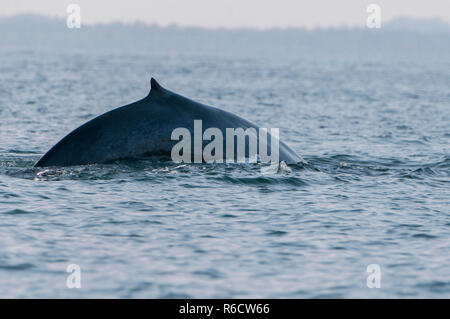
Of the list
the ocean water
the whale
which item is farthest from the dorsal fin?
the ocean water

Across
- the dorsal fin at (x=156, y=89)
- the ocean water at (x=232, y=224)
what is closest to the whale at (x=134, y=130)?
the dorsal fin at (x=156, y=89)

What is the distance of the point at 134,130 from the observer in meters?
13.5

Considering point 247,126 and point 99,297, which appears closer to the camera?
point 99,297

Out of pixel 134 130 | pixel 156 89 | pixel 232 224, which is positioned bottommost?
pixel 232 224

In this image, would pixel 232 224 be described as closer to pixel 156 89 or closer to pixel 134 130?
pixel 134 130

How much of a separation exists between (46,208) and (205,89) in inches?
1250

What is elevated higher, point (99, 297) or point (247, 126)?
point (247, 126)

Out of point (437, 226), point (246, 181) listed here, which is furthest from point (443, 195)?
point (246, 181)

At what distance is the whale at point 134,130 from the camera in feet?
44.3

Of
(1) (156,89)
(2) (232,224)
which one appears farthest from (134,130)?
(2) (232,224)

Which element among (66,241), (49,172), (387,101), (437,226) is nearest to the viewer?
(66,241)
